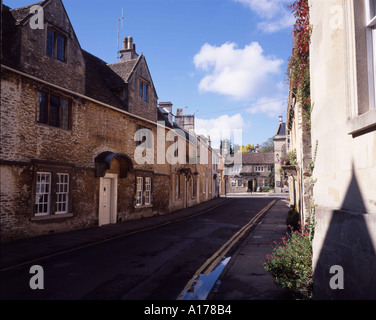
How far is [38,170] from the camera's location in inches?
504

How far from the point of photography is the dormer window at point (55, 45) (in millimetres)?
13969

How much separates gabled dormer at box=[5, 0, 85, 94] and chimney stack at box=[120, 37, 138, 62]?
377 inches

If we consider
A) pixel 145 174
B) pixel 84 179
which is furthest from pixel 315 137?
pixel 145 174

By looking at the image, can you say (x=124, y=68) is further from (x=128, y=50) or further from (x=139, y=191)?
(x=139, y=191)

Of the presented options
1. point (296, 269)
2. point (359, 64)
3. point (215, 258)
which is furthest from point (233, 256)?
point (359, 64)

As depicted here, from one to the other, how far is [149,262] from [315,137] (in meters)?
5.72

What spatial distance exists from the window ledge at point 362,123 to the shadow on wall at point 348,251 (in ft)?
1.89

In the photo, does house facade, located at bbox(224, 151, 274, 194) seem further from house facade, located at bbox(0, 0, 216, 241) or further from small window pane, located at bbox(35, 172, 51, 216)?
small window pane, located at bbox(35, 172, 51, 216)

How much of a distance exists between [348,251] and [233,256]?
235 inches

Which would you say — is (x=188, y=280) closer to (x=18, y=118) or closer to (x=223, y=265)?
(x=223, y=265)

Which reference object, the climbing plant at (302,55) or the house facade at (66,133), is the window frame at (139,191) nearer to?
the house facade at (66,133)

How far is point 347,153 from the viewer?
441 centimetres

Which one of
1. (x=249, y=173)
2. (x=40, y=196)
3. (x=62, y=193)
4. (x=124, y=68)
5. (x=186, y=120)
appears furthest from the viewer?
(x=249, y=173)

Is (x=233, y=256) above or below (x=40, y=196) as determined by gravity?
below
